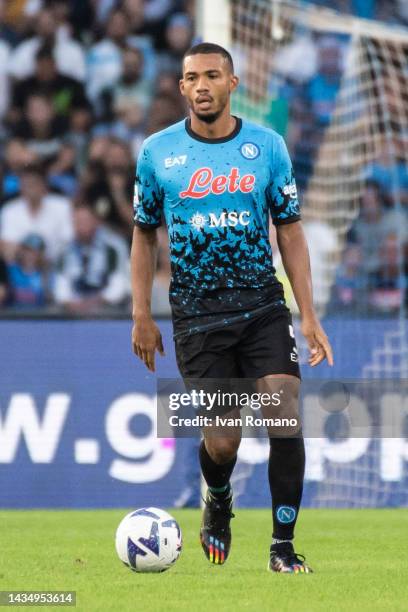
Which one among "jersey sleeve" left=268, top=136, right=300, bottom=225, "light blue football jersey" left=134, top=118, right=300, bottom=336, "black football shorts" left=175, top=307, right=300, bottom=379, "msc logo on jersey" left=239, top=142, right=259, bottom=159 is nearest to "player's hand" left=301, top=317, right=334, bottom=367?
"black football shorts" left=175, top=307, right=300, bottom=379

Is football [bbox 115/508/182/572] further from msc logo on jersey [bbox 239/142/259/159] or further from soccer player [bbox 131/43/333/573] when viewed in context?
msc logo on jersey [bbox 239/142/259/159]

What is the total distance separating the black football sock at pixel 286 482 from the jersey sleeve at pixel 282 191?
94 centimetres

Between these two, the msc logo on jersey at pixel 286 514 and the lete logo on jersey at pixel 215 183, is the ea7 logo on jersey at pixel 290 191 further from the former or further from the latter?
the msc logo on jersey at pixel 286 514

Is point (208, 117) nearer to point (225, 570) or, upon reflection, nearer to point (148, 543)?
point (148, 543)

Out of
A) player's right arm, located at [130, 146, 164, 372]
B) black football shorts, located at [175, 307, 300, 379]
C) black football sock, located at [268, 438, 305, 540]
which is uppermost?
player's right arm, located at [130, 146, 164, 372]

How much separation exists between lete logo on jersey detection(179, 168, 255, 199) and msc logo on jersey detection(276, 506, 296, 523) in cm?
132

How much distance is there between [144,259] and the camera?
595 cm

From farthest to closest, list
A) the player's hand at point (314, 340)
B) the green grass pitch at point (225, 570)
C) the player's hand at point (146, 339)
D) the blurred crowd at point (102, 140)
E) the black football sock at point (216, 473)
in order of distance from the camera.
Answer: the blurred crowd at point (102, 140), the black football sock at point (216, 473), the player's hand at point (146, 339), the player's hand at point (314, 340), the green grass pitch at point (225, 570)

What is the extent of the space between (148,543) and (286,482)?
2.04 feet

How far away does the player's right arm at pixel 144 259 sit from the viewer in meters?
5.88

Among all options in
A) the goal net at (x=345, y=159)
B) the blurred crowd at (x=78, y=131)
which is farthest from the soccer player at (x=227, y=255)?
the blurred crowd at (x=78, y=131)

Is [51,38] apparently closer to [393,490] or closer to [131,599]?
[393,490]

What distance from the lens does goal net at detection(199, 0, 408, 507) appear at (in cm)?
1058

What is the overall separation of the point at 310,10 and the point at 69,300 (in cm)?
352
